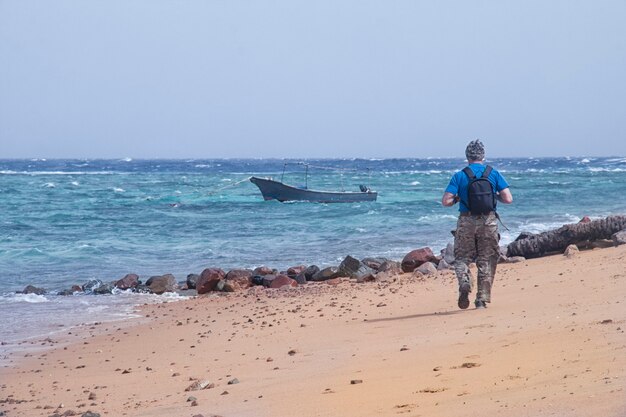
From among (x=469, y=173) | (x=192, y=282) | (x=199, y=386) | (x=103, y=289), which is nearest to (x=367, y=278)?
(x=192, y=282)

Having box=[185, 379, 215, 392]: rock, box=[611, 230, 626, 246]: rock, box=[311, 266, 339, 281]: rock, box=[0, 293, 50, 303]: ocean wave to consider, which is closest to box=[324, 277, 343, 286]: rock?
box=[311, 266, 339, 281]: rock

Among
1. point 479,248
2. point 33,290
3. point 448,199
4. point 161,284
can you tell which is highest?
point 448,199

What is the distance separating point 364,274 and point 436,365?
782 cm

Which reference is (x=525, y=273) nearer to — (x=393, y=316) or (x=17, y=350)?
(x=393, y=316)

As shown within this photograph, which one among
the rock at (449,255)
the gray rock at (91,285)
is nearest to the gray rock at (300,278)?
the rock at (449,255)

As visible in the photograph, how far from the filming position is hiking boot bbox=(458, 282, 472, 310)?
8.84m

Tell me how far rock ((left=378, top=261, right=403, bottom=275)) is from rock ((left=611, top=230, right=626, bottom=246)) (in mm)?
3229

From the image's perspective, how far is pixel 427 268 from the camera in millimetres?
13719

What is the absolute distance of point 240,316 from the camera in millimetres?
11031

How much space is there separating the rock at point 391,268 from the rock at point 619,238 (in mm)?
3229

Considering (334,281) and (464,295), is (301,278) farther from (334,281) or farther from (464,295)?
(464,295)

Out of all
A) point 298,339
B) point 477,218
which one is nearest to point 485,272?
point 477,218

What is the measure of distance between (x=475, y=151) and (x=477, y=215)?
0.59 m

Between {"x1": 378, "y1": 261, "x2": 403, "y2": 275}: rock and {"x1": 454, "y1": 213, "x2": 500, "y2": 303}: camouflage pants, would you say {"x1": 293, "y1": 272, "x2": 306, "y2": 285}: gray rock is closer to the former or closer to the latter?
{"x1": 378, "y1": 261, "x2": 403, "y2": 275}: rock
